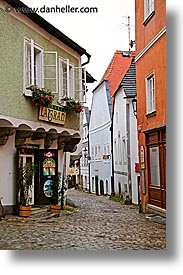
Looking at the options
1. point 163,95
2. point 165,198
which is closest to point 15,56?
point 163,95

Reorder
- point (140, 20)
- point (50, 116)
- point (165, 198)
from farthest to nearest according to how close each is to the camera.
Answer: point (50, 116) < point (140, 20) < point (165, 198)

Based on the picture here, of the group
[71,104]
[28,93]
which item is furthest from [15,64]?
[71,104]

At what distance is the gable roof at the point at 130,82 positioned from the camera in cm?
383

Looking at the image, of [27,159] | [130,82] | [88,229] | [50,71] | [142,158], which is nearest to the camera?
[88,229]

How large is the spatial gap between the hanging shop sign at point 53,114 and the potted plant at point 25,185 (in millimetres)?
374

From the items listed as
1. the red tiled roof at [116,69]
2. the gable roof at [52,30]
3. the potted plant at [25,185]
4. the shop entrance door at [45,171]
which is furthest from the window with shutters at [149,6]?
the potted plant at [25,185]

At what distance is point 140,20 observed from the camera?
3.71 metres

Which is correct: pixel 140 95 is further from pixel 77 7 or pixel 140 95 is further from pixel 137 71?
pixel 77 7

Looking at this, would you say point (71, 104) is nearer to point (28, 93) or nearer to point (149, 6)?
point (28, 93)

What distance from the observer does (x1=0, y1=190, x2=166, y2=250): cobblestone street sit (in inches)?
135

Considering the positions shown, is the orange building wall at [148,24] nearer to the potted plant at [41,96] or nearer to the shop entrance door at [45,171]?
the potted plant at [41,96]

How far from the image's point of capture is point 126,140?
3.80 metres

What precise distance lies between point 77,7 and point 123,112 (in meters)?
0.75

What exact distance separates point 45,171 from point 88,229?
2.30 feet
